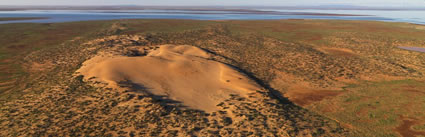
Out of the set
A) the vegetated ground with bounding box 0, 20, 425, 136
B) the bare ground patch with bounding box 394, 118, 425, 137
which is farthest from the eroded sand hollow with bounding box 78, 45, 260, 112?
the bare ground patch with bounding box 394, 118, 425, 137

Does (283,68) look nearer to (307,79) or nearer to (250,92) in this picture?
(307,79)

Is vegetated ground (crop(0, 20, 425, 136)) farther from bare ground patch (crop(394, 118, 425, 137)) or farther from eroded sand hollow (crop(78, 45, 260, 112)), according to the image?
eroded sand hollow (crop(78, 45, 260, 112))

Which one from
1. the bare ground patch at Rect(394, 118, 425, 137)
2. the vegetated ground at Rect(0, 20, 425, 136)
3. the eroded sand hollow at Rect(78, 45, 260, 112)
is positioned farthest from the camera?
the eroded sand hollow at Rect(78, 45, 260, 112)

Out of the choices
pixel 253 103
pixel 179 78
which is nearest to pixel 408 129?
pixel 253 103

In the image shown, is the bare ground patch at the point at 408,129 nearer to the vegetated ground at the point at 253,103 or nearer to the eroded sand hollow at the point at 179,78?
the vegetated ground at the point at 253,103

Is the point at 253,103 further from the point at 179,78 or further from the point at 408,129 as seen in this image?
the point at 408,129

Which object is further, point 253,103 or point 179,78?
point 179,78

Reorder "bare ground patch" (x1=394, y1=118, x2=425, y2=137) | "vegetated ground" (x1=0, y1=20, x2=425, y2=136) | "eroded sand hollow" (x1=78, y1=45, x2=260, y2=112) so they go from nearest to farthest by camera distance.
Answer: "vegetated ground" (x1=0, y1=20, x2=425, y2=136) → "bare ground patch" (x1=394, y1=118, x2=425, y2=137) → "eroded sand hollow" (x1=78, y1=45, x2=260, y2=112)

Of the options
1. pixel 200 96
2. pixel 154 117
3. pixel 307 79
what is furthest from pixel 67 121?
pixel 307 79
